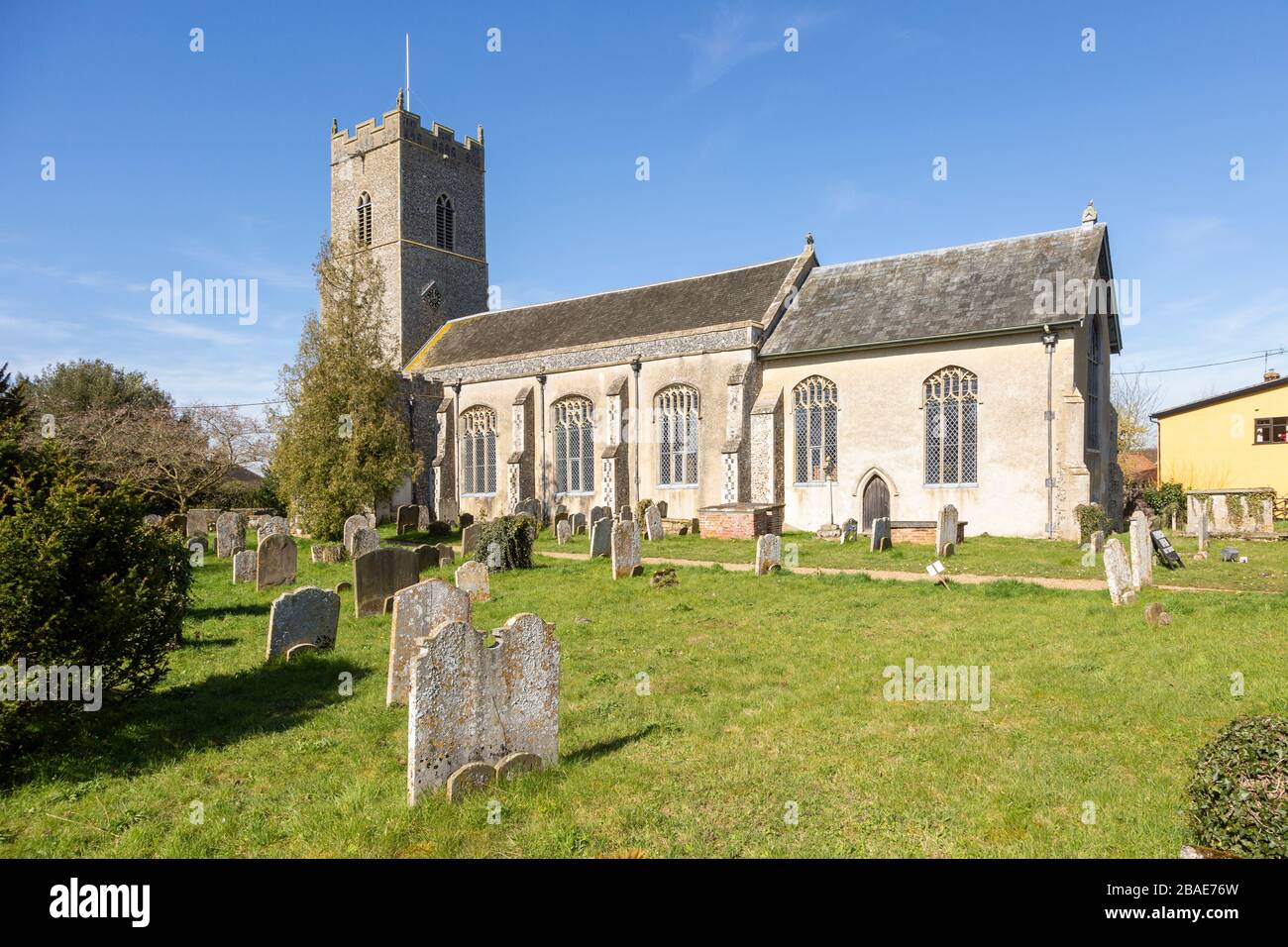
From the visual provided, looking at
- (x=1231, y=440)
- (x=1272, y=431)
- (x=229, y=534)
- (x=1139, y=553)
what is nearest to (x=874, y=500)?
(x=1139, y=553)

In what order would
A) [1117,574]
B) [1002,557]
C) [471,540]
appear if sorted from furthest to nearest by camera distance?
[1002,557] < [471,540] < [1117,574]

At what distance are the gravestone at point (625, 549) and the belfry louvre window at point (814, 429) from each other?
439 inches

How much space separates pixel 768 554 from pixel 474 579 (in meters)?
5.78

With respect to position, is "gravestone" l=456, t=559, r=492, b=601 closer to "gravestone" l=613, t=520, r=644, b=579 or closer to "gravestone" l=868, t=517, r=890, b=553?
"gravestone" l=613, t=520, r=644, b=579

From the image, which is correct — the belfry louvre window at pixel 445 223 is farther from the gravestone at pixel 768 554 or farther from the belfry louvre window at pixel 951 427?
the gravestone at pixel 768 554

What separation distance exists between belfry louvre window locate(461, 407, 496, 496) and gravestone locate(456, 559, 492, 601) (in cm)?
1891

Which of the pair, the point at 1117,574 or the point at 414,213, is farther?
the point at 414,213

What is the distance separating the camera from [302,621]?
8.71 metres

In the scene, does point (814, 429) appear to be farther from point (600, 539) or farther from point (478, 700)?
point (478, 700)

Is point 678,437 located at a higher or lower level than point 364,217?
lower

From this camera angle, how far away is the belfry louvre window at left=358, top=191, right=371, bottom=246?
3744cm

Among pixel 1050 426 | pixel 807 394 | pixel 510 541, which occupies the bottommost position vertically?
pixel 510 541

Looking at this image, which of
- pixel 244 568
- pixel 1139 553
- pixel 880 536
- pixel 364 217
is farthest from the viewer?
pixel 364 217

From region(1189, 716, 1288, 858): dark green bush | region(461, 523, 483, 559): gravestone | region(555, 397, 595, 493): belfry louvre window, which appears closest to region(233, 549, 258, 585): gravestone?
region(461, 523, 483, 559): gravestone
